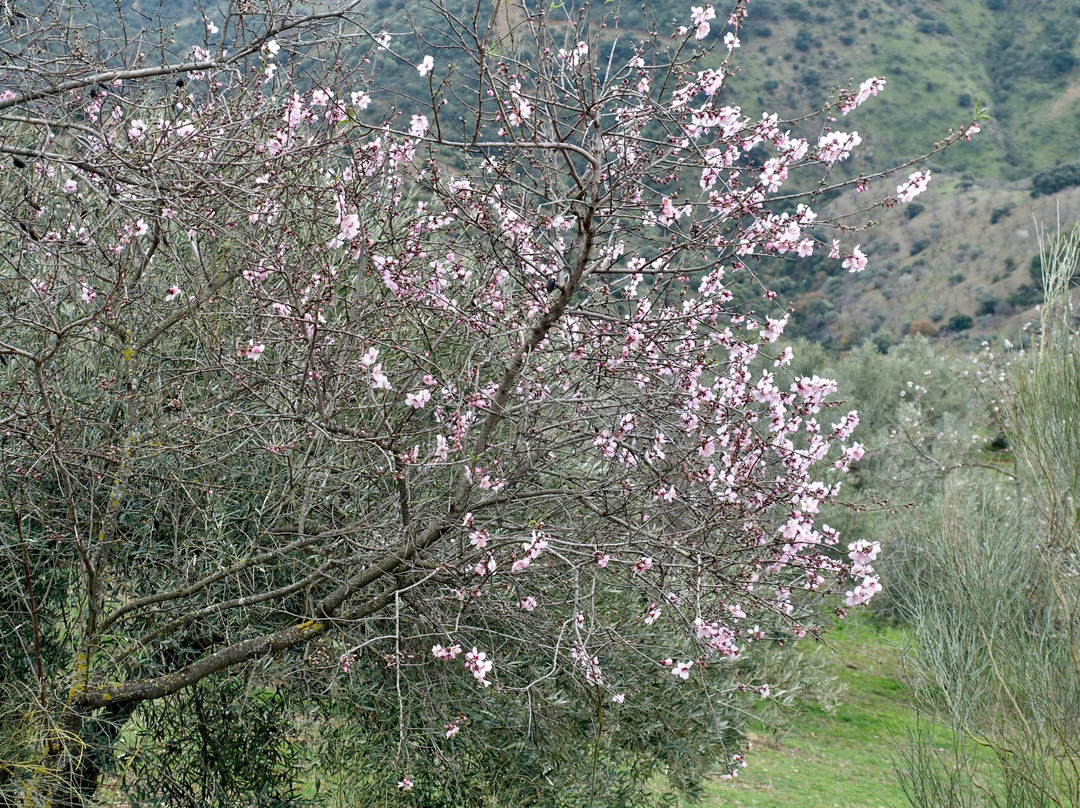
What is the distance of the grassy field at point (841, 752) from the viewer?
12367 mm

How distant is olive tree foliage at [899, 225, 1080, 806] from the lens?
4.99m

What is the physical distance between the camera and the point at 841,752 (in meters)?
15.9

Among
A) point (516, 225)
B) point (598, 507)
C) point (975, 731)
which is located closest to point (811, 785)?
point (975, 731)

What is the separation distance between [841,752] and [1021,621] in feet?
33.1

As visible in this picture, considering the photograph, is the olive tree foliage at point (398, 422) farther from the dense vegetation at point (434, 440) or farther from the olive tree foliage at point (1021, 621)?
the olive tree foliage at point (1021, 621)

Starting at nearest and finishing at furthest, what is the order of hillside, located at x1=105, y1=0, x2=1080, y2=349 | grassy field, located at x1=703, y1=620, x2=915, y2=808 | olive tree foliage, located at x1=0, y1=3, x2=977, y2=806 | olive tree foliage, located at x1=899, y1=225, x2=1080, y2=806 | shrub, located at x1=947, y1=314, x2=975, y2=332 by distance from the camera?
1. olive tree foliage, located at x1=0, y1=3, x2=977, y2=806
2. olive tree foliage, located at x1=899, y1=225, x2=1080, y2=806
3. grassy field, located at x1=703, y1=620, x2=915, y2=808
4. shrub, located at x1=947, y1=314, x2=975, y2=332
5. hillside, located at x1=105, y1=0, x2=1080, y2=349

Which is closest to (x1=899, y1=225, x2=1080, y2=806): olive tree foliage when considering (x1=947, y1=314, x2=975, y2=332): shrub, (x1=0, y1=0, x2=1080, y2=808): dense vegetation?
(x1=0, y1=0, x2=1080, y2=808): dense vegetation

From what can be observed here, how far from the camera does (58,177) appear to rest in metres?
5.60

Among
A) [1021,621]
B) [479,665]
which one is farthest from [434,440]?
[1021,621]

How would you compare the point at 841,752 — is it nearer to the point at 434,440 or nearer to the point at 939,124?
the point at 434,440

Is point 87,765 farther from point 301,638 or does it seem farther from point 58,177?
point 58,177

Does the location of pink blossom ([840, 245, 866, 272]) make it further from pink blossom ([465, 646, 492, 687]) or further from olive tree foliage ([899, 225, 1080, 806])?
pink blossom ([465, 646, 492, 687])

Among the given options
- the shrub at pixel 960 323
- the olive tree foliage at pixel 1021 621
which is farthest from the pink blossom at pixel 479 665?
the shrub at pixel 960 323

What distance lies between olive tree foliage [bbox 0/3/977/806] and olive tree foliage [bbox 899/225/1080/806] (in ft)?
4.35
